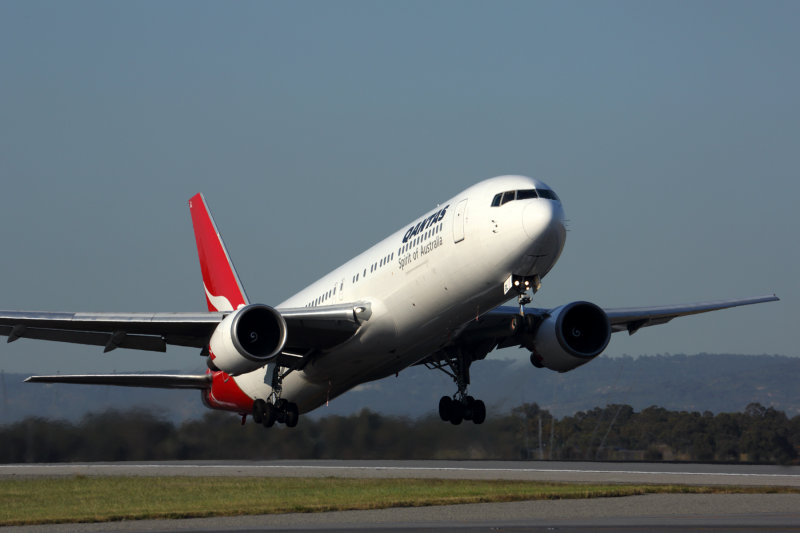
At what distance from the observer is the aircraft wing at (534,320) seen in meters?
32.7

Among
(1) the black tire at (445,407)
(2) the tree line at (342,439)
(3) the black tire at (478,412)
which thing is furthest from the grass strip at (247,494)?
(2) the tree line at (342,439)

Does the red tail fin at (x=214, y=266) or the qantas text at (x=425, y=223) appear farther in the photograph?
the red tail fin at (x=214, y=266)

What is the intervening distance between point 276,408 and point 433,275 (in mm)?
7738

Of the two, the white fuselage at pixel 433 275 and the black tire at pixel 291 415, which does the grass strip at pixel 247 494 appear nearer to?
the black tire at pixel 291 415

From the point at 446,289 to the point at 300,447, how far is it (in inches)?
543

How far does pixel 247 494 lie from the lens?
24.6 m

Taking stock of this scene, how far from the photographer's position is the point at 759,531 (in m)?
15.5

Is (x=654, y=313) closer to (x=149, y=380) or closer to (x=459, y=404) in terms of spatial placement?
(x=459, y=404)

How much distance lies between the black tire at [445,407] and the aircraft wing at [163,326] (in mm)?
5785

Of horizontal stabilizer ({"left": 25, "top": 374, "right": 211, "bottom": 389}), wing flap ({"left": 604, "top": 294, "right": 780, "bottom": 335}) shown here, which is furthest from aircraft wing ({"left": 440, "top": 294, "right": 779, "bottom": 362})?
horizontal stabilizer ({"left": 25, "top": 374, "right": 211, "bottom": 389})

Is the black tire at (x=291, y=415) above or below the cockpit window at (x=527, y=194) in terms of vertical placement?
below

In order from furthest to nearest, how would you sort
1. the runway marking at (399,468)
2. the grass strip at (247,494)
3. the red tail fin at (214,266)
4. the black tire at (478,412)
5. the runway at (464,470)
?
1. the red tail fin at (214,266)
2. the black tire at (478,412)
3. the runway marking at (399,468)
4. the runway at (464,470)
5. the grass strip at (247,494)

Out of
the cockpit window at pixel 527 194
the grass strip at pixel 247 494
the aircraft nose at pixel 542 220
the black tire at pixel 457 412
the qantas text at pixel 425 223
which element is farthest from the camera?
the black tire at pixel 457 412

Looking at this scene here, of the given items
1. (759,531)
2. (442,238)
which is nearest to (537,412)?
(442,238)
